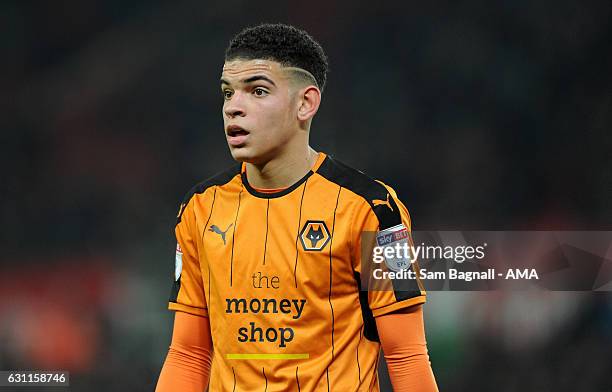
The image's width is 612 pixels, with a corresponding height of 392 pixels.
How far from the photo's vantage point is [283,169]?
244 cm

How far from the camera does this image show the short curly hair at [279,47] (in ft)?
7.84

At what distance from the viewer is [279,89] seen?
7.80ft

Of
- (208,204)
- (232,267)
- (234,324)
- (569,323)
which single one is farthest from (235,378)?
(569,323)

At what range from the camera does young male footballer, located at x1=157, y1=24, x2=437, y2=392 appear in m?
2.30

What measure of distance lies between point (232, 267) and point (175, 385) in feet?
1.28

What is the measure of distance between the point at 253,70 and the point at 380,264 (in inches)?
24.2

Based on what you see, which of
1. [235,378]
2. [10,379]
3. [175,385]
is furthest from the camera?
Answer: [10,379]

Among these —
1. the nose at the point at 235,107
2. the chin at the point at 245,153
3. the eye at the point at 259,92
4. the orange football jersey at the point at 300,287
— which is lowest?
the orange football jersey at the point at 300,287

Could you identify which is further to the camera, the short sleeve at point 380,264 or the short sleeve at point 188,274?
the short sleeve at point 188,274

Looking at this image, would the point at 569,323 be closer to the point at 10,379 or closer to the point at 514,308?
the point at 514,308

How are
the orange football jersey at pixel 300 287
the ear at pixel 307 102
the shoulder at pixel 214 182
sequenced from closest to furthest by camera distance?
the orange football jersey at pixel 300 287
the ear at pixel 307 102
the shoulder at pixel 214 182

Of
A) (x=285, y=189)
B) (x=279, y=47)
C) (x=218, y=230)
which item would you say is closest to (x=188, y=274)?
(x=218, y=230)

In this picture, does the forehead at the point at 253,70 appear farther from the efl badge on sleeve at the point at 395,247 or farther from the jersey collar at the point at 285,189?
the efl badge on sleeve at the point at 395,247

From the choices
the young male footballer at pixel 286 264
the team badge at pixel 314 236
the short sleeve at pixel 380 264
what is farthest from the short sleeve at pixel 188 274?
the short sleeve at pixel 380 264
